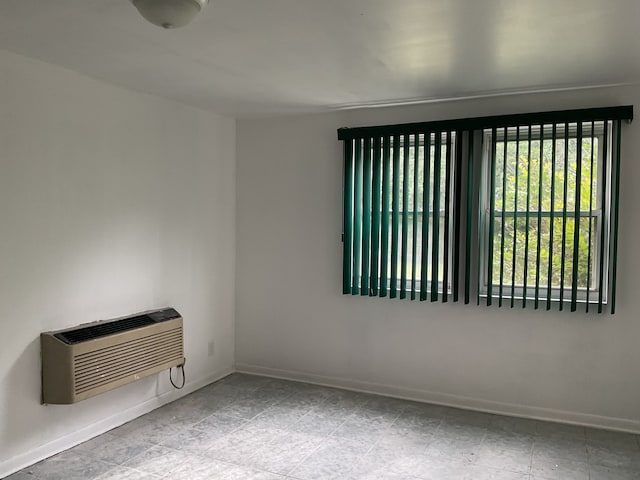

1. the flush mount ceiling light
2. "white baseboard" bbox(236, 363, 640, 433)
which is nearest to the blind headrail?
"white baseboard" bbox(236, 363, 640, 433)

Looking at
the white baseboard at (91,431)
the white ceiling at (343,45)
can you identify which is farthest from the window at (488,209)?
the white baseboard at (91,431)

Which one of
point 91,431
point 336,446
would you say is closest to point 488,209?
point 336,446

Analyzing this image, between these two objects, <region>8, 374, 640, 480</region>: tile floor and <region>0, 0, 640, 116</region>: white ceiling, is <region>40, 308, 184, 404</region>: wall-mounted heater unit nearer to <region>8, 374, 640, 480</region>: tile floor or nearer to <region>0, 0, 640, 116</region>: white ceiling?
<region>8, 374, 640, 480</region>: tile floor

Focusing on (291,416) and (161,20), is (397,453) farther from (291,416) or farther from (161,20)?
(161,20)

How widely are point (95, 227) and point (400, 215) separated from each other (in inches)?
88.2

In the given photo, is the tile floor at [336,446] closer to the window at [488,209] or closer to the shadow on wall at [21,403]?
the shadow on wall at [21,403]

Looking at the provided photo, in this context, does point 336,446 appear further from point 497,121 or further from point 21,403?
point 497,121

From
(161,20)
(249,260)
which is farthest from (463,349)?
(161,20)

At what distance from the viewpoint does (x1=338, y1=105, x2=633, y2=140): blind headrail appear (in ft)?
11.4

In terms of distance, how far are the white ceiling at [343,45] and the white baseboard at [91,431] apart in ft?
7.52

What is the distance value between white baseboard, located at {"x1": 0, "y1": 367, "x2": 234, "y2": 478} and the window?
158 centimetres

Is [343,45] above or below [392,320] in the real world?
above

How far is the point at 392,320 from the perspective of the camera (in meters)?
4.27

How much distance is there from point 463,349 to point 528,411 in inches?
24.4
